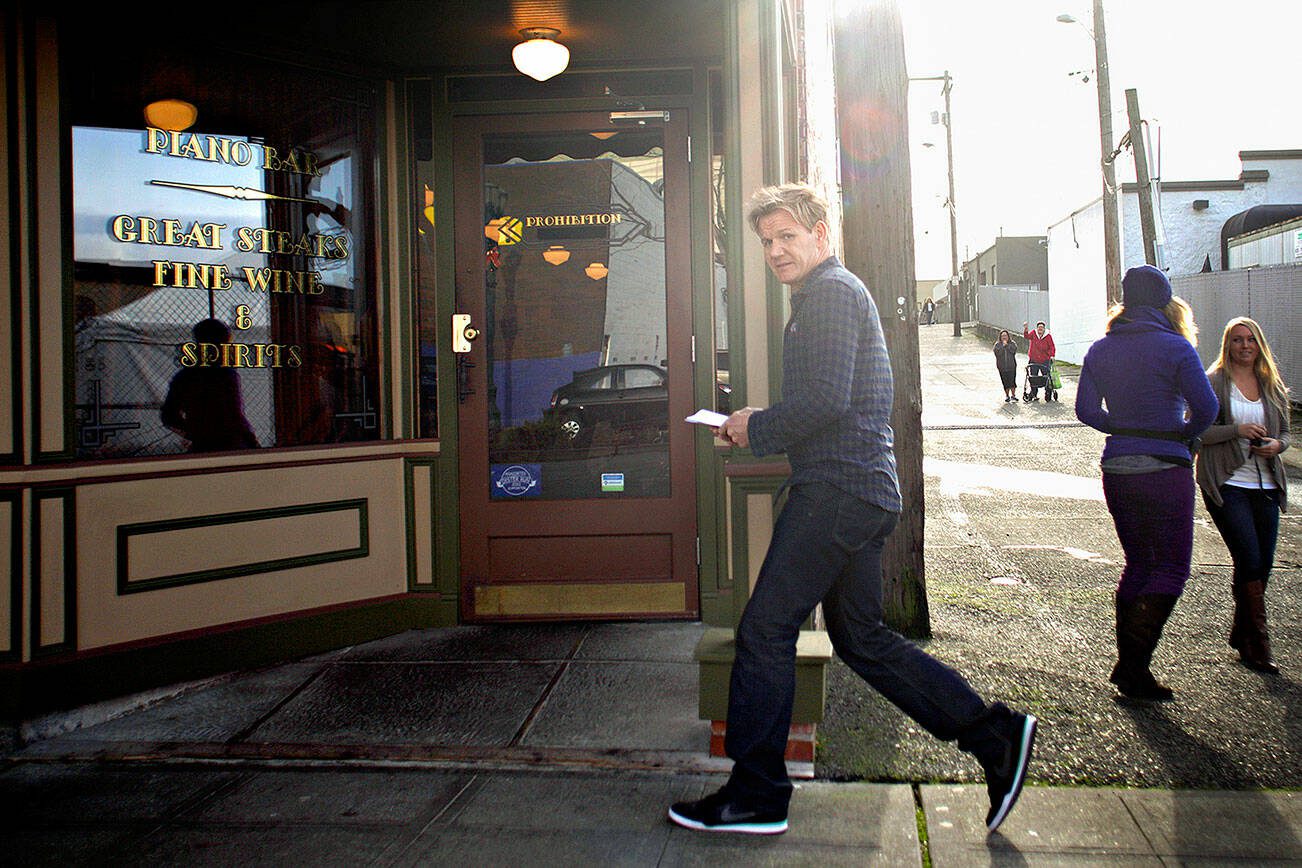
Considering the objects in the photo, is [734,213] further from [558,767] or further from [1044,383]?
[1044,383]

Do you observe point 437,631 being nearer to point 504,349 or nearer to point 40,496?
point 504,349

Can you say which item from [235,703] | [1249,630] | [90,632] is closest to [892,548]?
[1249,630]

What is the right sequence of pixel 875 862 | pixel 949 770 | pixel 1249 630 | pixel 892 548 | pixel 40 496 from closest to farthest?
pixel 875 862 → pixel 949 770 → pixel 40 496 → pixel 1249 630 → pixel 892 548

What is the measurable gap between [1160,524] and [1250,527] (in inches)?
29.7

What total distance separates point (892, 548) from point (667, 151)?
216cm

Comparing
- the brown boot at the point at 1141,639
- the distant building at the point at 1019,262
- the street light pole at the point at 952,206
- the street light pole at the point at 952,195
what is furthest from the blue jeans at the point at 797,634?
the distant building at the point at 1019,262

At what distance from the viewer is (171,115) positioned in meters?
4.53

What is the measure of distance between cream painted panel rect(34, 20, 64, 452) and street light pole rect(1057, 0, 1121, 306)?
1816cm

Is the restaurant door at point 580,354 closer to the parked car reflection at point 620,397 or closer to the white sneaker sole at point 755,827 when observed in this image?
the parked car reflection at point 620,397

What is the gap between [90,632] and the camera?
4.16 metres

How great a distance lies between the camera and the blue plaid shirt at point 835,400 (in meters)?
2.89

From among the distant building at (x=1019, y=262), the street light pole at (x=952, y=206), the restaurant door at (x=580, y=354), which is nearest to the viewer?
the restaurant door at (x=580, y=354)

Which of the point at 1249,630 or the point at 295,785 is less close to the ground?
the point at 1249,630

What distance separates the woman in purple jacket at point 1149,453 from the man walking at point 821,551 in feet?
4.01
